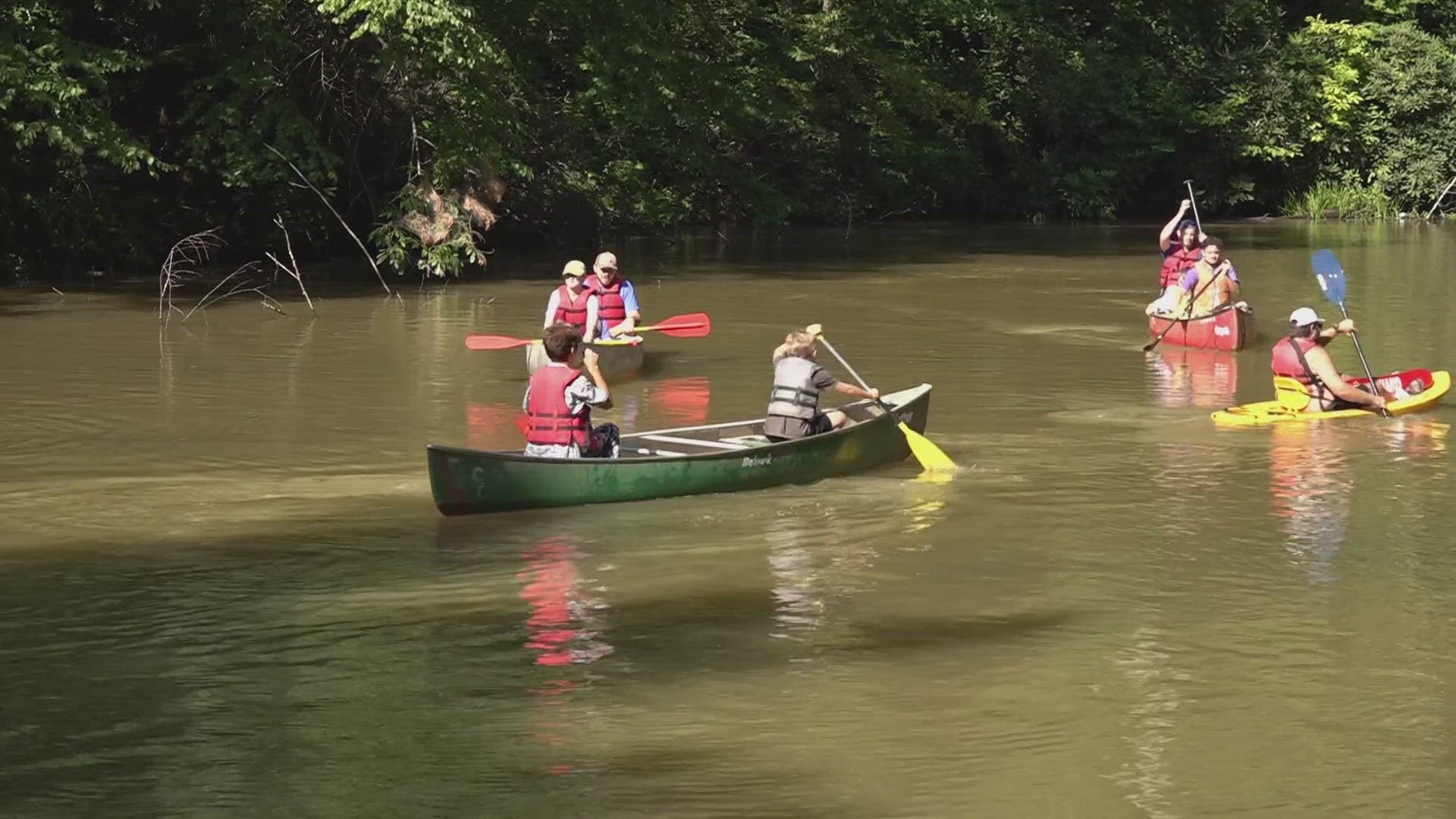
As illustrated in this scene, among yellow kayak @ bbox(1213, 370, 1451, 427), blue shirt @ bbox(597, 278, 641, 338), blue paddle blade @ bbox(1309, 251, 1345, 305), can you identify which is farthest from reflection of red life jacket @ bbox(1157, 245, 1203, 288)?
blue shirt @ bbox(597, 278, 641, 338)

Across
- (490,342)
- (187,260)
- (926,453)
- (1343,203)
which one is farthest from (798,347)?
(1343,203)

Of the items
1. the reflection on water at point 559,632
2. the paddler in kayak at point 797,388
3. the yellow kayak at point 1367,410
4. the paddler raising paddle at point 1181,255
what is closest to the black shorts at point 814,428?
the paddler in kayak at point 797,388

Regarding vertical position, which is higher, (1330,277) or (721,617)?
(1330,277)

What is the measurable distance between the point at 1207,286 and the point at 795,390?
357 inches

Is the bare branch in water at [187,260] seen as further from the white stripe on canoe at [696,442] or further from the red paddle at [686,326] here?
the white stripe on canoe at [696,442]

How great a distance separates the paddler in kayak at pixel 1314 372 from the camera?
14.7 metres

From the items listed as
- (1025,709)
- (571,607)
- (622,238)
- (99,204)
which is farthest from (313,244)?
(1025,709)

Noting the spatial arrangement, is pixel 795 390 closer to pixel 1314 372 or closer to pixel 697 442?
pixel 697 442

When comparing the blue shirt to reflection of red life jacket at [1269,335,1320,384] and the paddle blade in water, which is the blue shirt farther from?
reflection of red life jacket at [1269,335,1320,384]

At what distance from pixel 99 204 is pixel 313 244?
3.97 m

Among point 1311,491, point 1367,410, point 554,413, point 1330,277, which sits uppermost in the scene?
point 1330,277

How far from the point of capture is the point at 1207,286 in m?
20.1

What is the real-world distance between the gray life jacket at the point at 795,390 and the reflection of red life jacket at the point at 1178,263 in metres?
9.60

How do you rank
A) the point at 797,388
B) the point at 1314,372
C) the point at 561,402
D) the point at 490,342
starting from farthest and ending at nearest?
the point at 490,342 < the point at 1314,372 < the point at 797,388 < the point at 561,402
